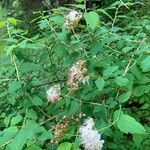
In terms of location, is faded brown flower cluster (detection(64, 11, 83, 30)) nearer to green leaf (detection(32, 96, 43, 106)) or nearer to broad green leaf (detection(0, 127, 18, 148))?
green leaf (detection(32, 96, 43, 106))

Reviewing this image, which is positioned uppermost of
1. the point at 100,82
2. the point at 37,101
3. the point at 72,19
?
the point at 72,19

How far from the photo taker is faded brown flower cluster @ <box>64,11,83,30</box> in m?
1.54

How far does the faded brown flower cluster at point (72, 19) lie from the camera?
1537 mm

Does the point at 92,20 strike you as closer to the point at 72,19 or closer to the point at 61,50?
the point at 72,19

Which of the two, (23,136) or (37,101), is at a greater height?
(23,136)

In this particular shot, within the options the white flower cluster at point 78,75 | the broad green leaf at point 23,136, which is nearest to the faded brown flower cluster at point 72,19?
the white flower cluster at point 78,75

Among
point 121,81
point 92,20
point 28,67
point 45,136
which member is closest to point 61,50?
point 28,67

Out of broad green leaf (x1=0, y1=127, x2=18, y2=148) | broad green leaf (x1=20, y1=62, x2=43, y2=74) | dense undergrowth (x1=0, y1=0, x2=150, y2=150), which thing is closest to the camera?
broad green leaf (x1=0, y1=127, x2=18, y2=148)

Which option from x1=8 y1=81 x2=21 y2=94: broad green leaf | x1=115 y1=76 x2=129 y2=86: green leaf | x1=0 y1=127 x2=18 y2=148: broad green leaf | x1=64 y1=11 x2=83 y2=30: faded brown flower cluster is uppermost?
x1=64 y1=11 x2=83 y2=30: faded brown flower cluster

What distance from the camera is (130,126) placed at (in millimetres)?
1154

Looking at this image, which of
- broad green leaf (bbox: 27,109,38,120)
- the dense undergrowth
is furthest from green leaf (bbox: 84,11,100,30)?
broad green leaf (bbox: 27,109,38,120)

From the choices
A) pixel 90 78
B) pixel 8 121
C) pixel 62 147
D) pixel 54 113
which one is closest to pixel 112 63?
pixel 90 78

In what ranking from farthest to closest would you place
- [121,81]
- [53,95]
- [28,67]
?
[28,67]
[53,95]
[121,81]

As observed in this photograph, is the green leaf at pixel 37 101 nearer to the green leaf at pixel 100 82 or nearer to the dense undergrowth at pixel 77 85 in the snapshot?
the dense undergrowth at pixel 77 85
